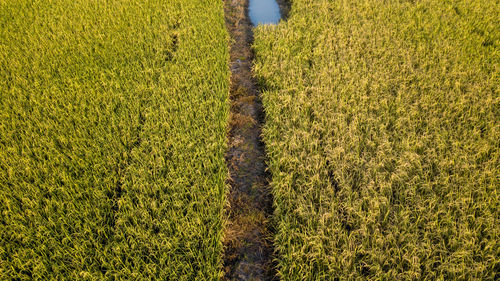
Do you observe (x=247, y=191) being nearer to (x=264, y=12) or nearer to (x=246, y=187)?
(x=246, y=187)

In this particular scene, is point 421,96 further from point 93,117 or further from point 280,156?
point 93,117

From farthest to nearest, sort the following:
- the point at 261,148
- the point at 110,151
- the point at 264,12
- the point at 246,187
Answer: the point at 264,12 → the point at 261,148 → the point at 246,187 → the point at 110,151

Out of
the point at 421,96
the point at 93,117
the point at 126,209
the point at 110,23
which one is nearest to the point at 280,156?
the point at 126,209

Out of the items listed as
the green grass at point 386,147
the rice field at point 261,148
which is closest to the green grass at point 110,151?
the rice field at point 261,148

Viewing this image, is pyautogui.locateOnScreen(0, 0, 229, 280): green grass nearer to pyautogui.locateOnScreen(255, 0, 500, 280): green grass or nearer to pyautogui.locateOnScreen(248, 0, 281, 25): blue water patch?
pyautogui.locateOnScreen(255, 0, 500, 280): green grass

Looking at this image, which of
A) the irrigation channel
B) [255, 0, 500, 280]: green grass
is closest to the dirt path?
the irrigation channel

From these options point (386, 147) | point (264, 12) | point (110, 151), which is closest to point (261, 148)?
point (386, 147)
